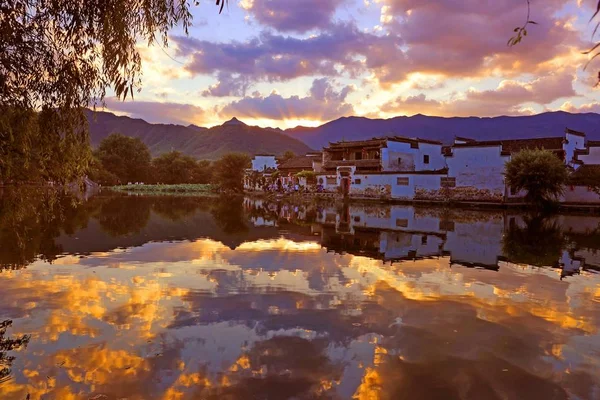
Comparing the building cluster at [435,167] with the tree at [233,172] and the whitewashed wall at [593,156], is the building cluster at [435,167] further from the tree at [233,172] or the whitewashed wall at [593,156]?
the tree at [233,172]

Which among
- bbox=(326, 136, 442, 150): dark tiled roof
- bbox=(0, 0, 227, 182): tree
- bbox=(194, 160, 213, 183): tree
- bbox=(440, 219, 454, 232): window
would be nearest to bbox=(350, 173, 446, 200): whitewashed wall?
bbox=(326, 136, 442, 150): dark tiled roof

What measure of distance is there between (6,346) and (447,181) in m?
40.5

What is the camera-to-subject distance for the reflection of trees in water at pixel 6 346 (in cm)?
498

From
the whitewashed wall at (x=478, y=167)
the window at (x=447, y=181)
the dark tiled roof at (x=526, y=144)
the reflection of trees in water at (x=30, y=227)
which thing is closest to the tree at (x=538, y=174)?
the whitewashed wall at (x=478, y=167)

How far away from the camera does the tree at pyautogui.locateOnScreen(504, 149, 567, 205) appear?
106ft

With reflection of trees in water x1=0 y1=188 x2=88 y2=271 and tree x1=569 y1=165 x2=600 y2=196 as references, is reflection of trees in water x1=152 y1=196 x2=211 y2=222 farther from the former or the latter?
tree x1=569 y1=165 x2=600 y2=196

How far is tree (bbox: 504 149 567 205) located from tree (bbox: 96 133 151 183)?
265 feet

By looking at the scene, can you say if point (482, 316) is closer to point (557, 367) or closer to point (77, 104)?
point (557, 367)

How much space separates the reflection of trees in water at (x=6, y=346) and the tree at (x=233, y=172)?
207 ft

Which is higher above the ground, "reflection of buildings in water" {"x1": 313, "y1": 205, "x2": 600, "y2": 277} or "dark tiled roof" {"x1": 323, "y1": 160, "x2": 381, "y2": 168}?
"dark tiled roof" {"x1": 323, "y1": 160, "x2": 381, "y2": 168}

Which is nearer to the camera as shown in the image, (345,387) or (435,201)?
(345,387)

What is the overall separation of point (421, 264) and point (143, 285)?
24.6 feet

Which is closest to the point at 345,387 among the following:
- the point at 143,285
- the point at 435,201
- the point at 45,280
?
the point at 143,285

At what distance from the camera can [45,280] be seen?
30.6 feet
